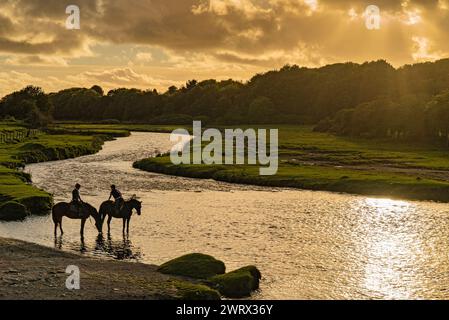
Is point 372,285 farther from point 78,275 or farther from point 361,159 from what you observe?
point 361,159

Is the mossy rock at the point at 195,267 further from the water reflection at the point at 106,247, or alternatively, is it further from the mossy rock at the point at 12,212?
the mossy rock at the point at 12,212

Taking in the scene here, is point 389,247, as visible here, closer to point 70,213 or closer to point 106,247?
point 106,247

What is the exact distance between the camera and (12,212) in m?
53.6

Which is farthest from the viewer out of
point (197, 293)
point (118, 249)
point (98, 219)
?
point (98, 219)

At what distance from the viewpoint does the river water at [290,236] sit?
36.0 meters

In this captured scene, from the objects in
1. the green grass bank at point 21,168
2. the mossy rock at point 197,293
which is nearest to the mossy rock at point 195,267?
the mossy rock at point 197,293

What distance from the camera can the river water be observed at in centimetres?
3597

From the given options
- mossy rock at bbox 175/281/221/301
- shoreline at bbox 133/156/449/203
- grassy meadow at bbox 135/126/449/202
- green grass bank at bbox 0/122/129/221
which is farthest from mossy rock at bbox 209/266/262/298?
grassy meadow at bbox 135/126/449/202

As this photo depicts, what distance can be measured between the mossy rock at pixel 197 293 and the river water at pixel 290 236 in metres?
2.53

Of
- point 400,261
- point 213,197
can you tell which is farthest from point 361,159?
point 400,261

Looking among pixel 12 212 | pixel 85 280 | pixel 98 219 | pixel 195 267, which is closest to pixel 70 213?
pixel 98 219

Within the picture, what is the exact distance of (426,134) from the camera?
151m

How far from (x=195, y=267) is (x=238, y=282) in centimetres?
392

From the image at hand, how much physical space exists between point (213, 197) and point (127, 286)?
125ft
